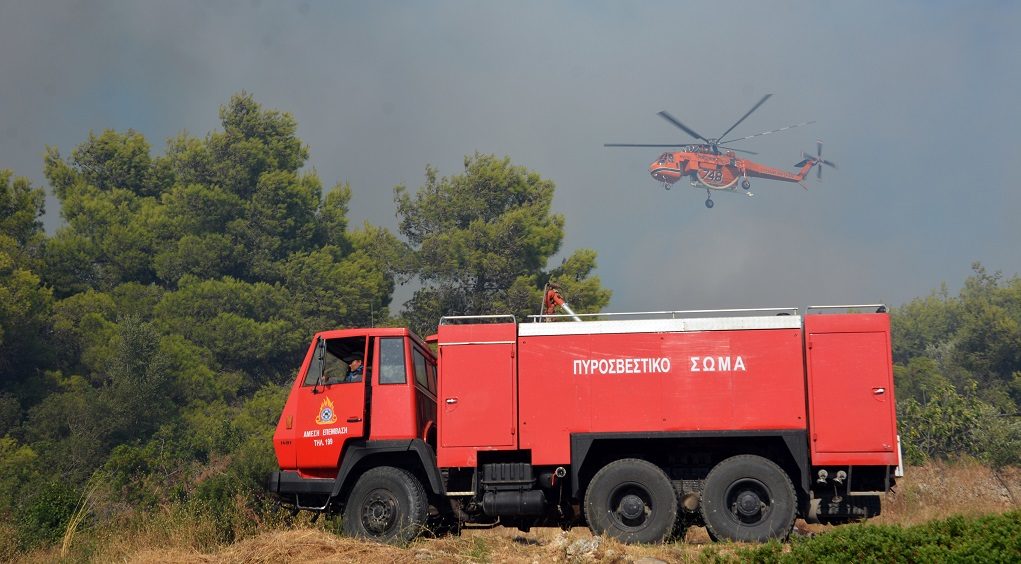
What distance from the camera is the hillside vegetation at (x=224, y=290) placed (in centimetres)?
3897

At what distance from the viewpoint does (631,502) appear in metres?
13.0

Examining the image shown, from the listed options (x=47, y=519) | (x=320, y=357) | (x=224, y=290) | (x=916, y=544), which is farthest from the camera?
(x=224, y=290)

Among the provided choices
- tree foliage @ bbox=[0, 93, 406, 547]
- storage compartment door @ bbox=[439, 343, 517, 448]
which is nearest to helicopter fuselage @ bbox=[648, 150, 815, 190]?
tree foliage @ bbox=[0, 93, 406, 547]

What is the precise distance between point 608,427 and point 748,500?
210cm

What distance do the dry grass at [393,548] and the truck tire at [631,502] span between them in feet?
1.13

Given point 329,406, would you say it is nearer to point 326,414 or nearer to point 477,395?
point 326,414

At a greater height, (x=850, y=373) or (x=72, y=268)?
(x=72, y=268)

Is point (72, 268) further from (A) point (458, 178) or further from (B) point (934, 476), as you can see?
(B) point (934, 476)

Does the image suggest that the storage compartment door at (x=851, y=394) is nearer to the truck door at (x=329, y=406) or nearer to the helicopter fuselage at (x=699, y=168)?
the truck door at (x=329, y=406)

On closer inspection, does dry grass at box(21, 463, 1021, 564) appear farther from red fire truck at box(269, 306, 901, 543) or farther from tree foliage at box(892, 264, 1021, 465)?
tree foliage at box(892, 264, 1021, 465)

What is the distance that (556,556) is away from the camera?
12.2m

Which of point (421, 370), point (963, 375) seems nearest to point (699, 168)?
point (963, 375)

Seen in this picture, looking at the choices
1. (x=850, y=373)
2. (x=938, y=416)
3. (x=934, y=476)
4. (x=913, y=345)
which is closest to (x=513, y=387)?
(x=850, y=373)

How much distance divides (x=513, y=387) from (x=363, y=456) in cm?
237
